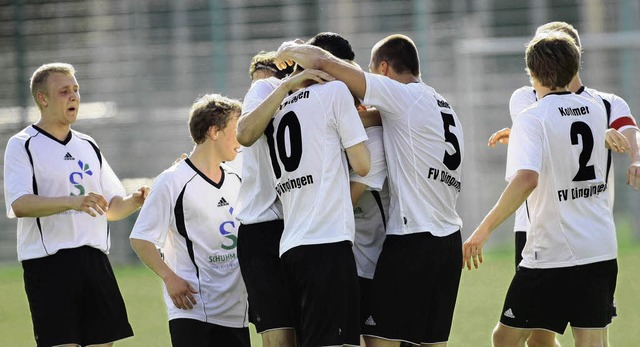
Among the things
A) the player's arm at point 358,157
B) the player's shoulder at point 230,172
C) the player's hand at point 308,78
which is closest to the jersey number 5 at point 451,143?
A: the player's arm at point 358,157

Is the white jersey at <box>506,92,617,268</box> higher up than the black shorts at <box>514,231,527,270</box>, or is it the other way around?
the white jersey at <box>506,92,617,268</box>

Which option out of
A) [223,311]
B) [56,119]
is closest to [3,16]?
[56,119]

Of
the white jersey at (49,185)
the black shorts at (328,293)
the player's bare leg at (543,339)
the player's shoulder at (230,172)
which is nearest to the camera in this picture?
the black shorts at (328,293)

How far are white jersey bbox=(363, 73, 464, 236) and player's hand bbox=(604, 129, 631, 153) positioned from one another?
953 millimetres

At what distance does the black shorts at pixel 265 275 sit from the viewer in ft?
17.0

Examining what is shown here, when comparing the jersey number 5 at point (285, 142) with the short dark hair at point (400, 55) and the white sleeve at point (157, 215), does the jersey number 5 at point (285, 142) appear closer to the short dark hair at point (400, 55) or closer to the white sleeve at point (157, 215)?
the short dark hair at point (400, 55)

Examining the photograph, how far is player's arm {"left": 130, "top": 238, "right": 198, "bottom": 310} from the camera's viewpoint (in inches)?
225

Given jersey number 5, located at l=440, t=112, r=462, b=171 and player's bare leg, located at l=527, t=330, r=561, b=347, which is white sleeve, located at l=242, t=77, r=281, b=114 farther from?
player's bare leg, located at l=527, t=330, r=561, b=347

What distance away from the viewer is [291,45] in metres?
5.29

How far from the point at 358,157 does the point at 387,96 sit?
0.37 m

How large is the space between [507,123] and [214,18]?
4.41 metres

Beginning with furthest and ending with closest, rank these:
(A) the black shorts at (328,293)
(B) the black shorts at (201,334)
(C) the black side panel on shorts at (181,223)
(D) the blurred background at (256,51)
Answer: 1. (D) the blurred background at (256,51)
2. (C) the black side panel on shorts at (181,223)
3. (B) the black shorts at (201,334)
4. (A) the black shorts at (328,293)

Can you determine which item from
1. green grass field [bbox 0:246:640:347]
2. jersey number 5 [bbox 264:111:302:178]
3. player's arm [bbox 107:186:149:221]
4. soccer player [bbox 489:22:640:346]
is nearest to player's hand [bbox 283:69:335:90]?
jersey number 5 [bbox 264:111:302:178]

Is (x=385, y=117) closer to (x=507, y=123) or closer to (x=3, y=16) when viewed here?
(x=507, y=123)
